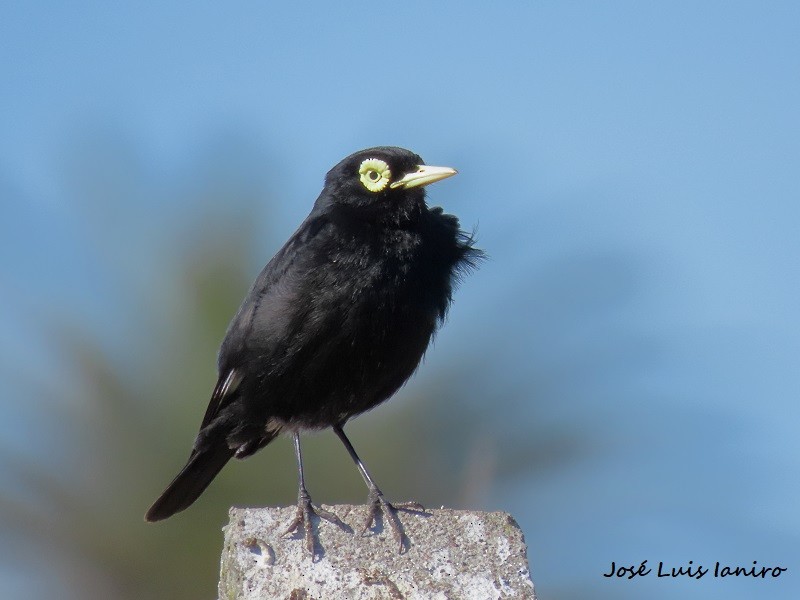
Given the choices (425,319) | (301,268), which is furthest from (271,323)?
(425,319)

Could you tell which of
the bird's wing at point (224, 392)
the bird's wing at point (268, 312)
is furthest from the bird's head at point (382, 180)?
the bird's wing at point (224, 392)

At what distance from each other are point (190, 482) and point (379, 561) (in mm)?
2193

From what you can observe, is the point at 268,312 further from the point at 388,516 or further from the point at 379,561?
the point at 379,561

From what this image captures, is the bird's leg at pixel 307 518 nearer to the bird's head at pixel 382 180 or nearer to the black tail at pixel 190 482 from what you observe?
the black tail at pixel 190 482

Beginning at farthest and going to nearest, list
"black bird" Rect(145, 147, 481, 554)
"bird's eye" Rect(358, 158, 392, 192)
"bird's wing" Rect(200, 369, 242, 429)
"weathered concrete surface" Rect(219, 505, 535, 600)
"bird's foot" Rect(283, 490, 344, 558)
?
"bird's eye" Rect(358, 158, 392, 192)
"bird's wing" Rect(200, 369, 242, 429)
"black bird" Rect(145, 147, 481, 554)
"bird's foot" Rect(283, 490, 344, 558)
"weathered concrete surface" Rect(219, 505, 535, 600)

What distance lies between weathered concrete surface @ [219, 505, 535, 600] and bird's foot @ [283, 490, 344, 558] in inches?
0.9

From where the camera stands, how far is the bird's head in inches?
208

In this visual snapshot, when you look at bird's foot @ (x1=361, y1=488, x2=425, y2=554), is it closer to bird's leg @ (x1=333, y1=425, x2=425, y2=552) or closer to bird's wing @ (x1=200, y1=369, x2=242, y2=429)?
bird's leg @ (x1=333, y1=425, x2=425, y2=552)

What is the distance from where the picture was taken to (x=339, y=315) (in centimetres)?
487

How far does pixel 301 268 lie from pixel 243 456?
0.99 metres

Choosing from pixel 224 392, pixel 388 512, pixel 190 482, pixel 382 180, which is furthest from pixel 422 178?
pixel 388 512

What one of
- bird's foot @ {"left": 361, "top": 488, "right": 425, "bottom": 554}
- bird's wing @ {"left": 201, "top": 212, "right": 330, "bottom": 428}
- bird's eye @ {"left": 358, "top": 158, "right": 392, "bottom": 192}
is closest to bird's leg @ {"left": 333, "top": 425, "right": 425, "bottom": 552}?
bird's foot @ {"left": 361, "top": 488, "right": 425, "bottom": 554}

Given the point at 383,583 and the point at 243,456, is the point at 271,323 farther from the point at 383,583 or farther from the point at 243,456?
the point at 383,583

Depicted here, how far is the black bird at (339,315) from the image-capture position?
4.90 meters
